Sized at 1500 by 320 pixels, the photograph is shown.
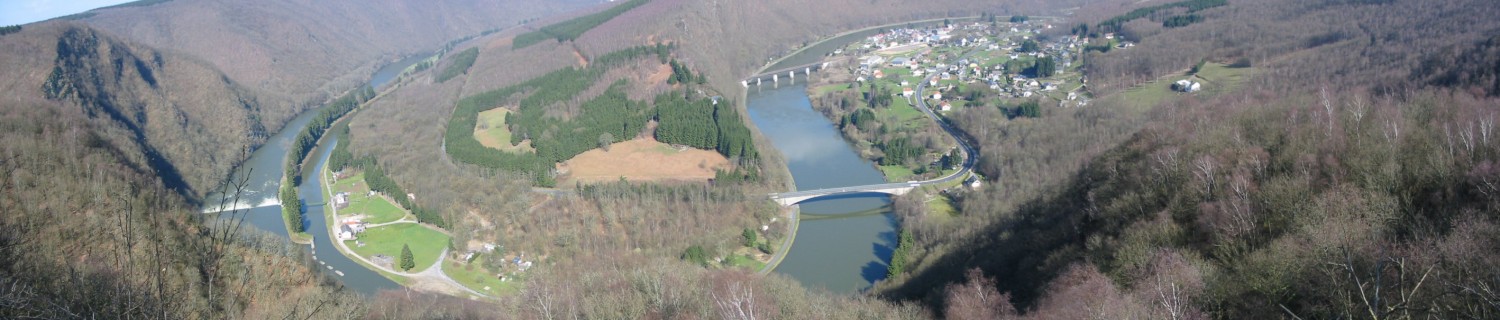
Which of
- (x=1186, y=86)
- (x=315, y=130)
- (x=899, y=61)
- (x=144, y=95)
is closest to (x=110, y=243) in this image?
(x=315, y=130)

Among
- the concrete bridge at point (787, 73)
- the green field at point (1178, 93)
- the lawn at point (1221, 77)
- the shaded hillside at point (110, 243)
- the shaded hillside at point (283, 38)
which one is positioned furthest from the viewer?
the shaded hillside at point (283, 38)

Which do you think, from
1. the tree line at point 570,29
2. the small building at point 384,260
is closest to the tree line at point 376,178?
the small building at point 384,260

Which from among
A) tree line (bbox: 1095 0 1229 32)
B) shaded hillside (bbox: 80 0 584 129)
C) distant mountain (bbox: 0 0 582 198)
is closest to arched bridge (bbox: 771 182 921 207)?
distant mountain (bbox: 0 0 582 198)

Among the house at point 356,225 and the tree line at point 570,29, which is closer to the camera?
the house at point 356,225

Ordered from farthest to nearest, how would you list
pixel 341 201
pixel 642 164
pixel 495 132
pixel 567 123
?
1. pixel 495 132
2. pixel 567 123
3. pixel 642 164
4. pixel 341 201

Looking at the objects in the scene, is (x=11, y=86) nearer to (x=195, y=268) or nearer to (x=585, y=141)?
(x=585, y=141)

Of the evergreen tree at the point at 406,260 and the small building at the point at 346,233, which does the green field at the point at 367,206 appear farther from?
the evergreen tree at the point at 406,260

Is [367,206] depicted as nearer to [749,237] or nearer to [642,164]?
[642,164]
